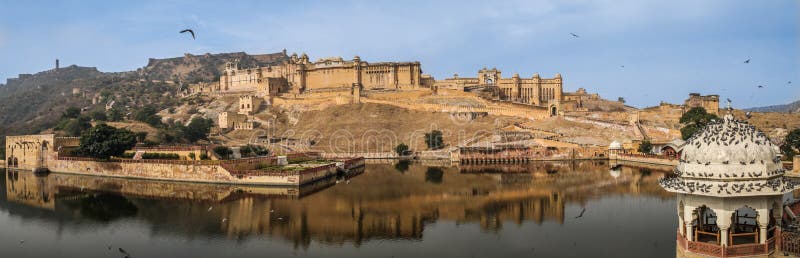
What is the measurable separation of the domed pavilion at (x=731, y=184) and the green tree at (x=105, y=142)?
37407mm

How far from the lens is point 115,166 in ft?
129

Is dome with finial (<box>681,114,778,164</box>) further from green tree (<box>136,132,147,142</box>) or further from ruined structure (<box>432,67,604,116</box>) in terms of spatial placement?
ruined structure (<box>432,67,604,116</box>)

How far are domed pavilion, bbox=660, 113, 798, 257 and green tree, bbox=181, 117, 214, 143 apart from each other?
52.8 m

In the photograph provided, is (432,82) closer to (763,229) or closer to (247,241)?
(247,241)

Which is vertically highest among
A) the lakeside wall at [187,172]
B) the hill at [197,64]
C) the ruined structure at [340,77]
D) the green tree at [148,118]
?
the hill at [197,64]

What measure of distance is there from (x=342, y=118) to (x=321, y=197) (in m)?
38.1

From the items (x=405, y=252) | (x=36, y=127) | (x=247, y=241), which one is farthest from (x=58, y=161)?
(x=36, y=127)

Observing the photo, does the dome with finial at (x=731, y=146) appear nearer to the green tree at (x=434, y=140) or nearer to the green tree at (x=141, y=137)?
the green tree at (x=434, y=140)

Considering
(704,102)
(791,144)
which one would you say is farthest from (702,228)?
(704,102)

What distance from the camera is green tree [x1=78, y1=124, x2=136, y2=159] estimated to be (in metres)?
39.3

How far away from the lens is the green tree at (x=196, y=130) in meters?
57.9

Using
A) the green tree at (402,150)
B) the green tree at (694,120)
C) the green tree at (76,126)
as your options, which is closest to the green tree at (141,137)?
the green tree at (76,126)

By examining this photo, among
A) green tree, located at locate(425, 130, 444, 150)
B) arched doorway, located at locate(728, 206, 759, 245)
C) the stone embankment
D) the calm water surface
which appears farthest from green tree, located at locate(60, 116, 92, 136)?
arched doorway, located at locate(728, 206, 759, 245)

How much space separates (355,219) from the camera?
2144 centimetres
